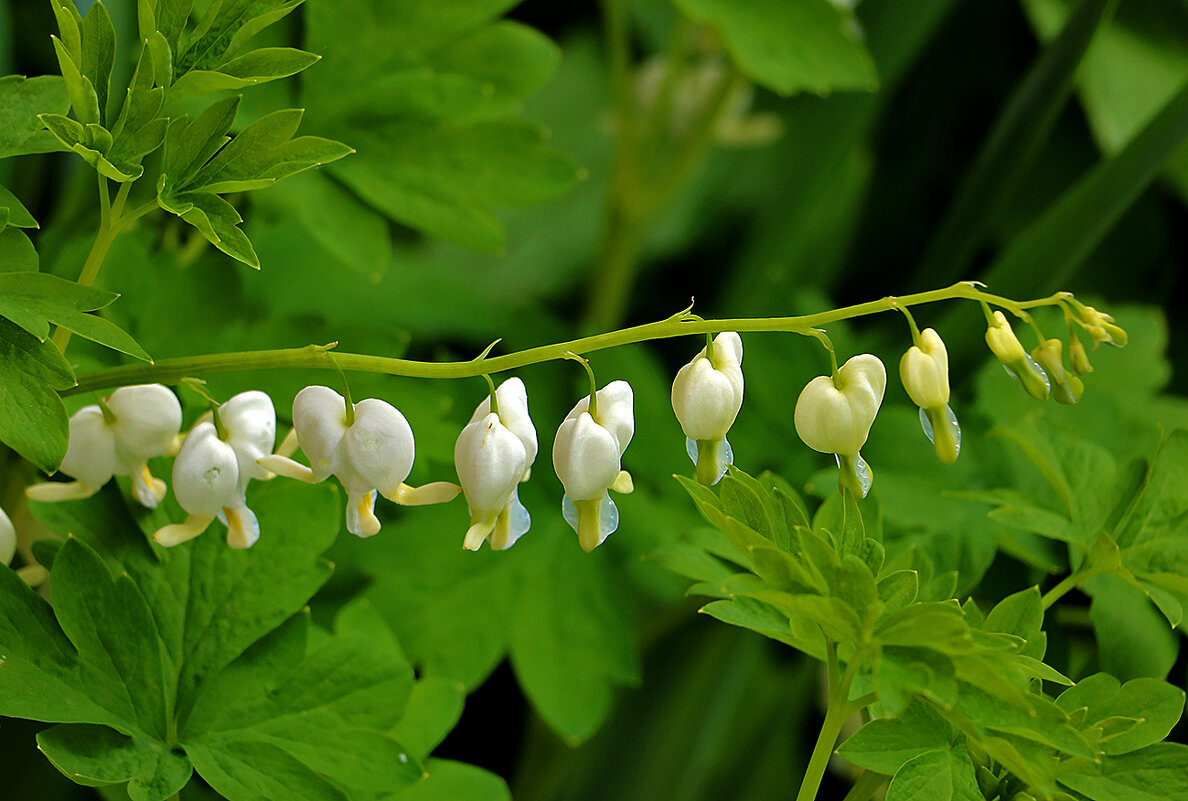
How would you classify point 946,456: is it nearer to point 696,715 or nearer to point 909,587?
point 909,587

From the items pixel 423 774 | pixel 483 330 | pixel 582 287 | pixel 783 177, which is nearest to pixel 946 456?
pixel 423 774

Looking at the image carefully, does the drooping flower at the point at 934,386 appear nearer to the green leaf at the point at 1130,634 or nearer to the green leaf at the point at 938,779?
the green leaf at the point at 938,779

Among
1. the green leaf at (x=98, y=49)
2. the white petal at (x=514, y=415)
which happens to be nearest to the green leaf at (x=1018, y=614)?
the white petal at (x=514, y=415)

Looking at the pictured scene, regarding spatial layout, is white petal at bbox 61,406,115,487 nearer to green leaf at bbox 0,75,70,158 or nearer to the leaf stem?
green leaf at bbox 0,75,70,158

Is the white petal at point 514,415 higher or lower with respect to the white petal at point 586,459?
lower

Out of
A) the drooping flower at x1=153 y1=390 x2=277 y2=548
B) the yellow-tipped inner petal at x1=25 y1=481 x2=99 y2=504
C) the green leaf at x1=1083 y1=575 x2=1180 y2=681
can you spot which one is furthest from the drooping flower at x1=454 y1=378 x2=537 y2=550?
the green leaf at x1=1083 y1=575 x2=1180 y2=681

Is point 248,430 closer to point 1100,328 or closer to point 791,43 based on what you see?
point 1100,328
